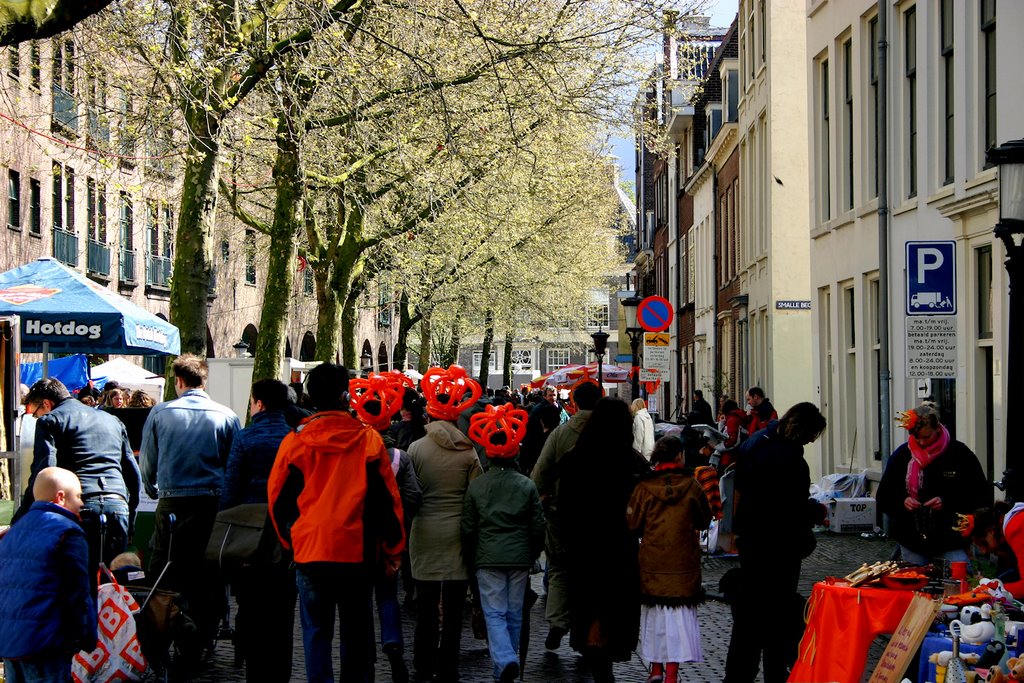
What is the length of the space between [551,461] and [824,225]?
13848 millimetres

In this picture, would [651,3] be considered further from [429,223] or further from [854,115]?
[429,223]

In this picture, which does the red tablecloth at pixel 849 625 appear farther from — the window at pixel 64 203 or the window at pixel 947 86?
the window at pixel 64 203

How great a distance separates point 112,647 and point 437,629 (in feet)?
6.70

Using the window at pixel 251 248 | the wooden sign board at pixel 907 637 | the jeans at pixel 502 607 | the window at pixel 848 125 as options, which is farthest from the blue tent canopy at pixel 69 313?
the window at pixel 251 248

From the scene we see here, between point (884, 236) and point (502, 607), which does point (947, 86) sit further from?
point (502, 607)

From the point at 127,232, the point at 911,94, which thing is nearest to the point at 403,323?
the point at 127,232

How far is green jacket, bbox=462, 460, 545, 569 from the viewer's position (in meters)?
8.60

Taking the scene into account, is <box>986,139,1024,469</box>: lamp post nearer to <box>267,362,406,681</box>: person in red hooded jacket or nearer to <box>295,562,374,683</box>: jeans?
<box>267,362,406,681</box>: person in red hooded jacket

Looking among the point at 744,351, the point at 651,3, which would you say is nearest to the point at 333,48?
the point at 651,3

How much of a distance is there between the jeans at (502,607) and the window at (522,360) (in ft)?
250

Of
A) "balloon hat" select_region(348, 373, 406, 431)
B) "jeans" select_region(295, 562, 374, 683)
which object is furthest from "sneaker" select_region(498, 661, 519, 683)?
"balloon hat" select_region(348, 373, 406, 431)

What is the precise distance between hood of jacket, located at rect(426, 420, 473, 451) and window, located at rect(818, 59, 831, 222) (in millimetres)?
15225

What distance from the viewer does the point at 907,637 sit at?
24.0 feet

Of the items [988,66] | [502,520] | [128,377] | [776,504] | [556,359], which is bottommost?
[502,520]
